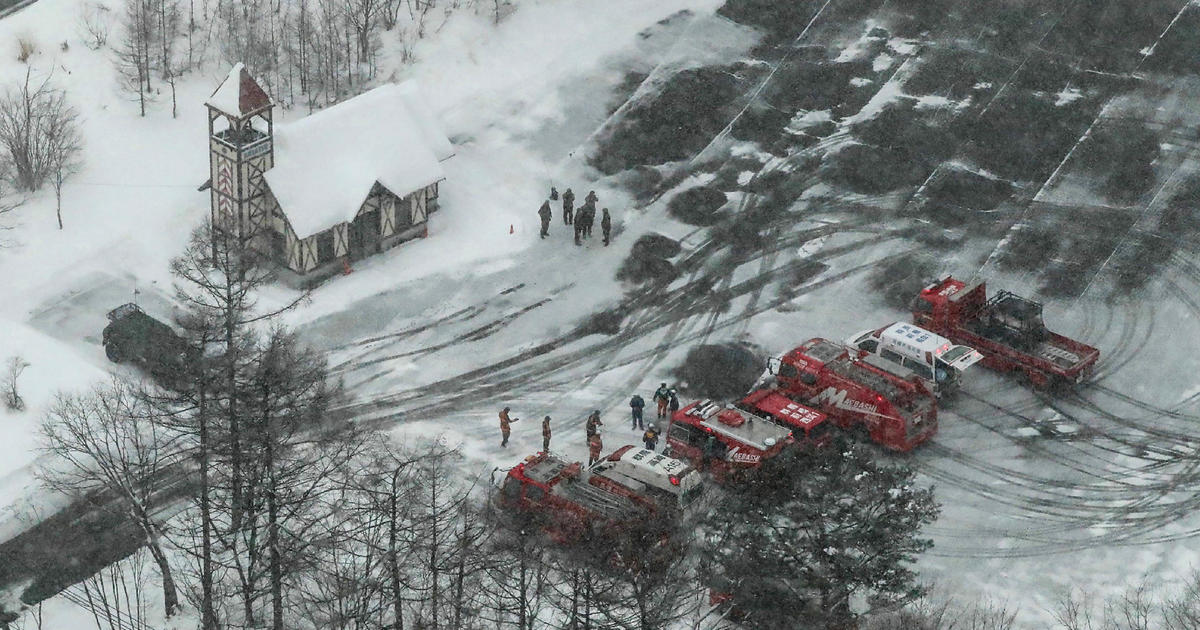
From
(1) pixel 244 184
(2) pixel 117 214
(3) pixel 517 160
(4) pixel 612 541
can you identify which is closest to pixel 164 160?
(2) pixel 117 214

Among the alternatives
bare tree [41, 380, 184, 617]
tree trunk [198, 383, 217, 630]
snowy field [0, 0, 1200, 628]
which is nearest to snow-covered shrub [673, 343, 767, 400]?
snowy field [0, 0, 1200, 628]

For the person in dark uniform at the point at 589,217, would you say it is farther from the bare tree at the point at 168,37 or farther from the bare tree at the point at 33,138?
the bare tree at the point at 33,138

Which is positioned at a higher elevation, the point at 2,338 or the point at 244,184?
the point at 244,184

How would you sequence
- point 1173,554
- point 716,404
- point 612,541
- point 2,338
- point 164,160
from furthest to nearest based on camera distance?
1. point 164,160
2. point 2,338
3. point 716,404
4. point 1173,554
5. point 612,541

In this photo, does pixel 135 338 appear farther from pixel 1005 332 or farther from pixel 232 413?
pixel 1005 332

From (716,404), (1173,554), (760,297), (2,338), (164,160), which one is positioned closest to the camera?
(1173,554)

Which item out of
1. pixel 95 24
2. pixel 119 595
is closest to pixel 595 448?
pixel 119 595

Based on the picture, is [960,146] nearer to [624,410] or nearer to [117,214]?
[624,410]
